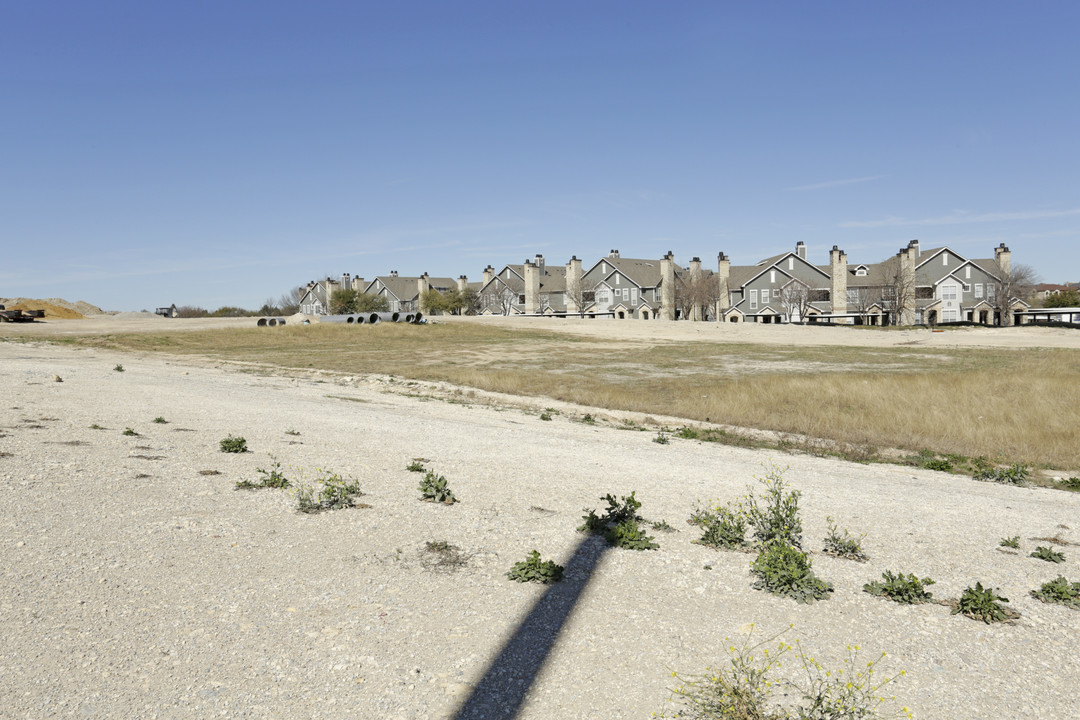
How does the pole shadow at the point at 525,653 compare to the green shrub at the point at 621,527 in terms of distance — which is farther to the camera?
the green shrub at the point at 621,527

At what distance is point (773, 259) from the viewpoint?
9712 centimetres

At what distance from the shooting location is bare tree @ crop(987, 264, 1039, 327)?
86.0m

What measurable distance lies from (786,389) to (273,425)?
15.7 metres

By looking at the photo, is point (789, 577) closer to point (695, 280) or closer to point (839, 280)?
point (839, 280)

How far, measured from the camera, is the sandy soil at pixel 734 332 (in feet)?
173

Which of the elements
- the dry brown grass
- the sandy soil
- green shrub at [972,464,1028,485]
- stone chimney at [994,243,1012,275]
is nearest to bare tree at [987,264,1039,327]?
stone chimney at [994,243,1012,275]

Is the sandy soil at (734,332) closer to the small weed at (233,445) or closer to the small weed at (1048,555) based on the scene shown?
the small weed at (233,445)

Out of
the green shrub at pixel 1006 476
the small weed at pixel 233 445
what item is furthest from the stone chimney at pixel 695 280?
the small weed at pixel 233 445

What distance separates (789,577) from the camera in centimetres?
630

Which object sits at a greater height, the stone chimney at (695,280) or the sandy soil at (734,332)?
the stone chimney at (695,280)

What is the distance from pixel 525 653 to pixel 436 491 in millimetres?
3932

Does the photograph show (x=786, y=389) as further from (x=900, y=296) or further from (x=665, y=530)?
(x=900, y=296)

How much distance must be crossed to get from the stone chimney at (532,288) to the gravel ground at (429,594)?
105400 millimetres

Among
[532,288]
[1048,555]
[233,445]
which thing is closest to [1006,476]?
[1048,555]
